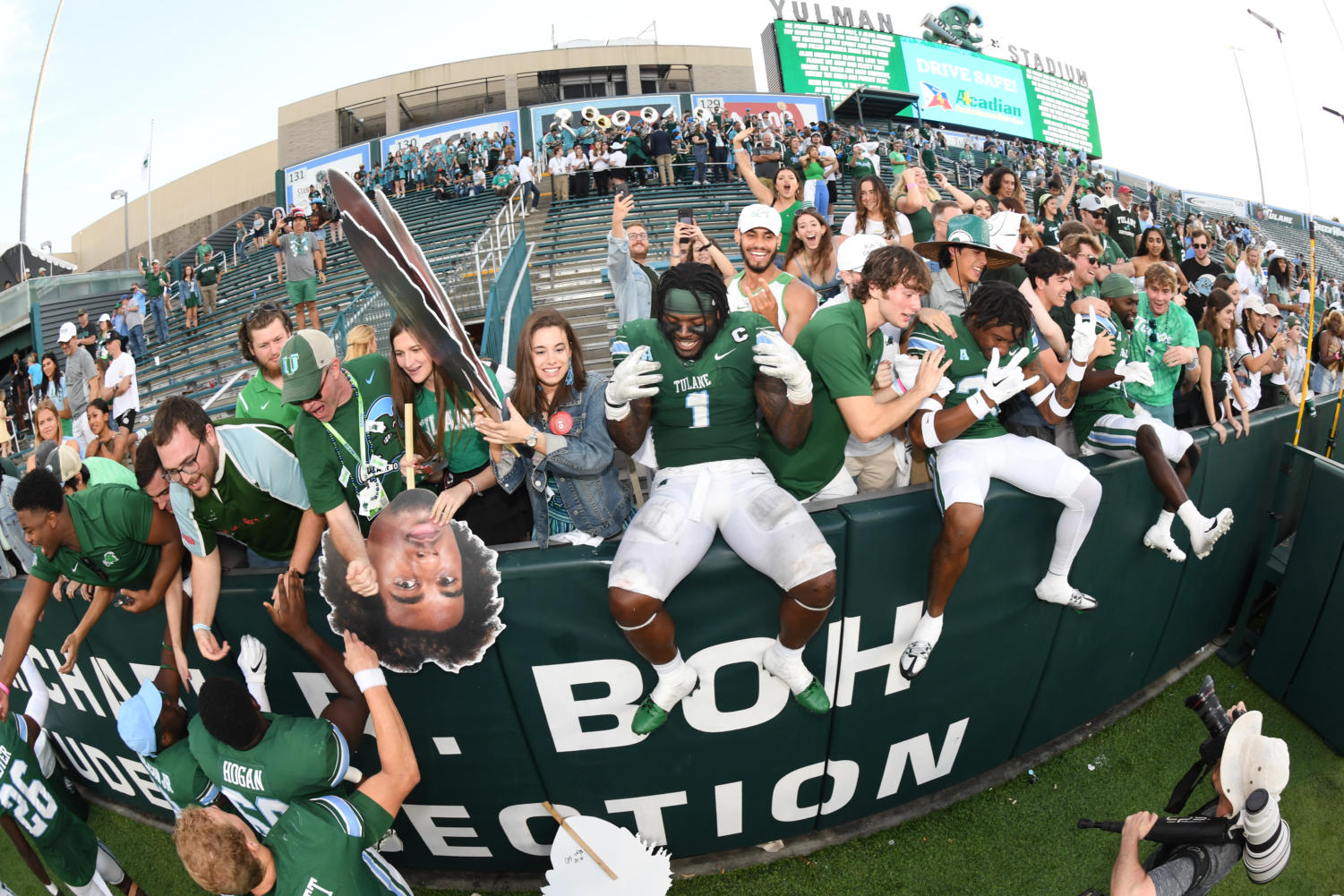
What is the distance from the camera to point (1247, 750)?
246 cm

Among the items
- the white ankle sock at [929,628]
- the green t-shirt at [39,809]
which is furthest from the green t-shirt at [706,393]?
the green t-shirt at [39,809]

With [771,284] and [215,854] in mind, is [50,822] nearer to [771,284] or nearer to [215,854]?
[215,854]

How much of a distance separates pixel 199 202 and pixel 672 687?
43.8m

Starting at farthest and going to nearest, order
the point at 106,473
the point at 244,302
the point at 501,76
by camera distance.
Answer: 1. the point at 501,76
2. the point at 244,302
3. the point at 106,473

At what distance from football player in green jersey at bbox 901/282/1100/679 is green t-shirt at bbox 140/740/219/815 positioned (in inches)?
113

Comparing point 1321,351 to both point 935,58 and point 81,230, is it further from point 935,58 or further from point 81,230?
point 81,230

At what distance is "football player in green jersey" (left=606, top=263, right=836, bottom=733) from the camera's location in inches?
107

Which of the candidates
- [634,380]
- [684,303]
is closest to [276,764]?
[634,380]

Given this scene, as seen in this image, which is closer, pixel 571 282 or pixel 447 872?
pixel 447 872

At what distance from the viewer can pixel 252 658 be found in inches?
125

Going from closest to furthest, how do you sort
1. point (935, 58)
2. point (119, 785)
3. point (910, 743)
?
point (910, 743) → point (119, 785) → point (935, 58)

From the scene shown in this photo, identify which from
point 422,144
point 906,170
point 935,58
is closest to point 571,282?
point 906,170

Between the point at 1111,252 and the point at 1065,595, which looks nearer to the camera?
the point at 1065,595

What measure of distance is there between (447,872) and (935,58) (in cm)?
3897
